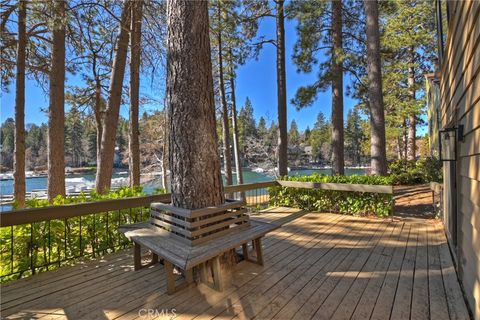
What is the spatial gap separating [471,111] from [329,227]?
3.30 meters

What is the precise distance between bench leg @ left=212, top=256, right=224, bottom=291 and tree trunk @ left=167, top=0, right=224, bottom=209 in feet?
1.87

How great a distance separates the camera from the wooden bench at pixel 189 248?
7.11 feet

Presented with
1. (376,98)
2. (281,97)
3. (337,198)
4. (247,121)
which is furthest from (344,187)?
(247,121)

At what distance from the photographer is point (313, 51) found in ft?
29.3

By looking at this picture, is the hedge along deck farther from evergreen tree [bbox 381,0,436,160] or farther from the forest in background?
evergreen tree [bbox 381,0,436,160]

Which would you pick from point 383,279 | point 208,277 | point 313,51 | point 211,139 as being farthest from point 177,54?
point 313,51

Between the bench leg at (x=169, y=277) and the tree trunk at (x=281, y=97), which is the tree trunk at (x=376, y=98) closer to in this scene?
the tree trunk at (x=281, y=97)

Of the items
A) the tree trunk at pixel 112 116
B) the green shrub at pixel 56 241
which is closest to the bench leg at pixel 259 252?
the green shrub at pixel 56 241

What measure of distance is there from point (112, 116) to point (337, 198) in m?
5.45

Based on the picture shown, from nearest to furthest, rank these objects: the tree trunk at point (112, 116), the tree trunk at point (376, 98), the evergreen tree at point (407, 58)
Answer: the tree trunk at point (112, 116)
the tree trunk at point (376, 98)
the evergreen tree at point (407, 58)

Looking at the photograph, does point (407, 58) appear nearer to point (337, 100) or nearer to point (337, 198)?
point (337, 100)

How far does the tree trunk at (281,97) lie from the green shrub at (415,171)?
4569 mm

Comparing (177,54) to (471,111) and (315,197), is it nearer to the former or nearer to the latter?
(471,111)

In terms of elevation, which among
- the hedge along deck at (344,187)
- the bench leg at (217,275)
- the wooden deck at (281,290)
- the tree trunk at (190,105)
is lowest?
the wooden deck at (281,290)
